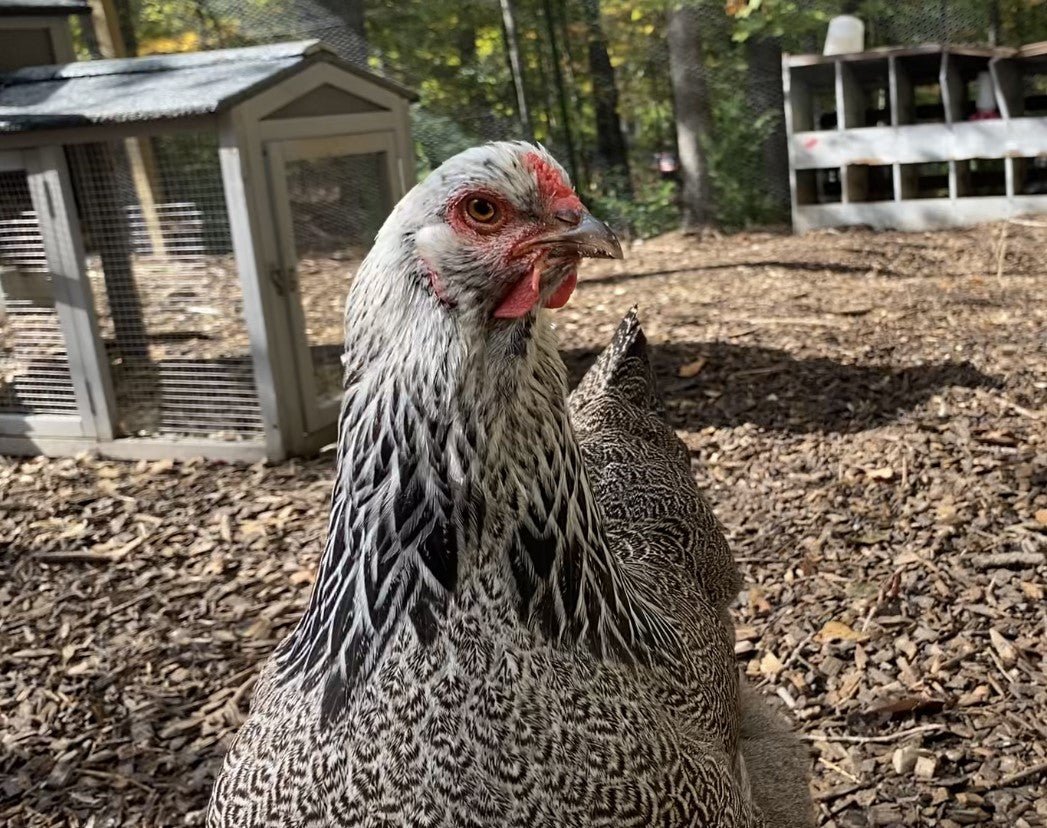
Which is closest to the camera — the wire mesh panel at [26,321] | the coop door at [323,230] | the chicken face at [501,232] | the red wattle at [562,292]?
the chicken face at [501,232]

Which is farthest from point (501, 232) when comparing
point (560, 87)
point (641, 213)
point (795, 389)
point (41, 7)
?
point (641, 213)

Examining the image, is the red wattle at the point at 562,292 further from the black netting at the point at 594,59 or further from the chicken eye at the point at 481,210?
the black netting at the point at 594,59

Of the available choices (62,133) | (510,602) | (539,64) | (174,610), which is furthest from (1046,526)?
(539,64)

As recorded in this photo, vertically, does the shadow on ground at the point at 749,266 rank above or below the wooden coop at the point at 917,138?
below

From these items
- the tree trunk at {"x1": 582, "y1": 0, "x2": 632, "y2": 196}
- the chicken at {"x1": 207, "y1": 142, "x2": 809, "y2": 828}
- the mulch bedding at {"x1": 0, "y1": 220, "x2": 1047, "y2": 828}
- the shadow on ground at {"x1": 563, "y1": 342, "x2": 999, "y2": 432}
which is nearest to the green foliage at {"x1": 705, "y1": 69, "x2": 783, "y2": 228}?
the tree trunk at {"x1": 582, "y1": 0, "x2": 632, "y2": 196}

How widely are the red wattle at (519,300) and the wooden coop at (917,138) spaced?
356 inches

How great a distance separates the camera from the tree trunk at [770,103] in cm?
1100

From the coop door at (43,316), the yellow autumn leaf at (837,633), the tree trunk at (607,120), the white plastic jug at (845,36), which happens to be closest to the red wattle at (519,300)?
the yellow autumn leaf at (837,633)

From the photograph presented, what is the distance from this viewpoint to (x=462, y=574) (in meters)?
1.42

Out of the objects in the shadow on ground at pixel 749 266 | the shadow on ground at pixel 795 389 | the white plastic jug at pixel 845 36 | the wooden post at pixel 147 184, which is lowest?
the shadow on ground at pixel 795 389

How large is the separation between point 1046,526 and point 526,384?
294cm

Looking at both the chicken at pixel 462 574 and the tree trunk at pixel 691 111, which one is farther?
the tree trunk at pixel 691 111

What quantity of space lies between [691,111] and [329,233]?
6.76m

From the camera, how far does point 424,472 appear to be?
1398 mm
